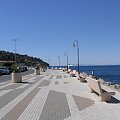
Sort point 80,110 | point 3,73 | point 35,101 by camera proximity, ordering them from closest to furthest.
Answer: point 80,110 → point 35,101 → point 3,73

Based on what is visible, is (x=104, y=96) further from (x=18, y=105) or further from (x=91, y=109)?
(x=18, y=105)

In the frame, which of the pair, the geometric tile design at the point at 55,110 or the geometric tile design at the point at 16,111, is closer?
the geometric tile design at the point at 55,110

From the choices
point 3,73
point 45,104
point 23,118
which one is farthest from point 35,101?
point 3,73

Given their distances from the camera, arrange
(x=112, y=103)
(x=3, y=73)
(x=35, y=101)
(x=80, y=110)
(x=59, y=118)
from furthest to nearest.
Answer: (x=3, y=73), (x=35, y=101), (x=112, y=103), (x=80, y=110), (x=59, y=118)

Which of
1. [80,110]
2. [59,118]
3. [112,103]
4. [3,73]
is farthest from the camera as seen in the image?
[3,73]

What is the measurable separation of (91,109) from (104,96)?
7.03ft

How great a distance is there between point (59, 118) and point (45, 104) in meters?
3.57

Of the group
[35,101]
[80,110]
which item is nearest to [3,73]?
[35,101]

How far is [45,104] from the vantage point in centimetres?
1506

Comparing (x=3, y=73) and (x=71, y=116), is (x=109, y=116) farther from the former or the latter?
(x=3, y=73)

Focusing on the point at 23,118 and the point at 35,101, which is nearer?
the point at 23,118

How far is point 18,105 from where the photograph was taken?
1495 centimetres

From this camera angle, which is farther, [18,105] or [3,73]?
[3,73]

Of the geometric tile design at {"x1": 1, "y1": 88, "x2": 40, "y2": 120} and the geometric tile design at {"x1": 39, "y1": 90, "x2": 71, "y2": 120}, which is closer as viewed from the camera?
the geometric tile design at {"x1": 39, "y1": 90, "x2": 71, "y2": 120}
